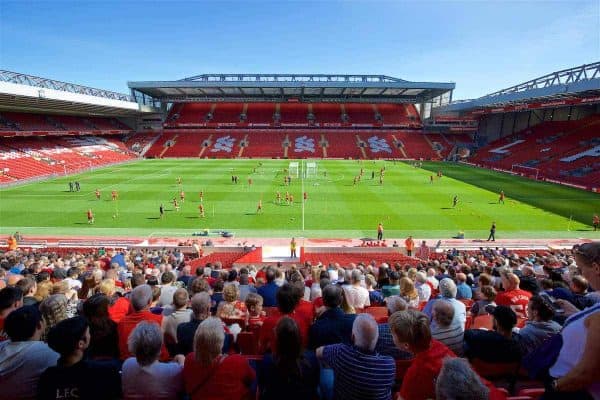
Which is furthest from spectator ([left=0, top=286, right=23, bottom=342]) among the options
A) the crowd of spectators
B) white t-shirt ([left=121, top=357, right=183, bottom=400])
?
white t-shirt ([left=121, top=357, right=183, bottom=400])

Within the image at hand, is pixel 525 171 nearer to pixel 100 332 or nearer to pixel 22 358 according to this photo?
pixel 100 332

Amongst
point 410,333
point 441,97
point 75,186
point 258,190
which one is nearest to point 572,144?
point 441,97

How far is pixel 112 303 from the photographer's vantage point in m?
5.84

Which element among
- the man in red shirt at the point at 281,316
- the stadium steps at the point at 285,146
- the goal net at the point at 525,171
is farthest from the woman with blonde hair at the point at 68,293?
the stadium steps at the point at 285,146

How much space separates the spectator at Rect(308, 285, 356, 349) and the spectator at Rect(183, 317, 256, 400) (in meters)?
1.24

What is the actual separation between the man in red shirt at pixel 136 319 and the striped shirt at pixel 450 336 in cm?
339

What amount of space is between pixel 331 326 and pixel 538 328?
101 inches

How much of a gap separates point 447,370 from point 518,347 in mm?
2215

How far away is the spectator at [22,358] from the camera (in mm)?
3334

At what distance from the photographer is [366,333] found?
10.9 feet

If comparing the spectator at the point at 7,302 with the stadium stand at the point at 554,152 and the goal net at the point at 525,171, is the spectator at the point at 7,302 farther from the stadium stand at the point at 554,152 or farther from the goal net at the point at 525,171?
the goal net at the point at 525,171

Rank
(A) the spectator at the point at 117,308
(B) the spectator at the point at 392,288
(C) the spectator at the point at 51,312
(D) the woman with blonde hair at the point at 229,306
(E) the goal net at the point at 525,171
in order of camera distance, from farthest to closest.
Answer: (E) the goal net at the point at 525,171 → (B) the spectator at the point at 392,288 → (A) the spectator at the point at 117,308 → (D) the woman with blonde hair at the point at 229,306 → (C) the spectator at the point at 51,312

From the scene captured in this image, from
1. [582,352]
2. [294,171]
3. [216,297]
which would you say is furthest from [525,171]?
[582,352]

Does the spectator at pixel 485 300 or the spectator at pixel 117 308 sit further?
the spectator at pixel 485 300
